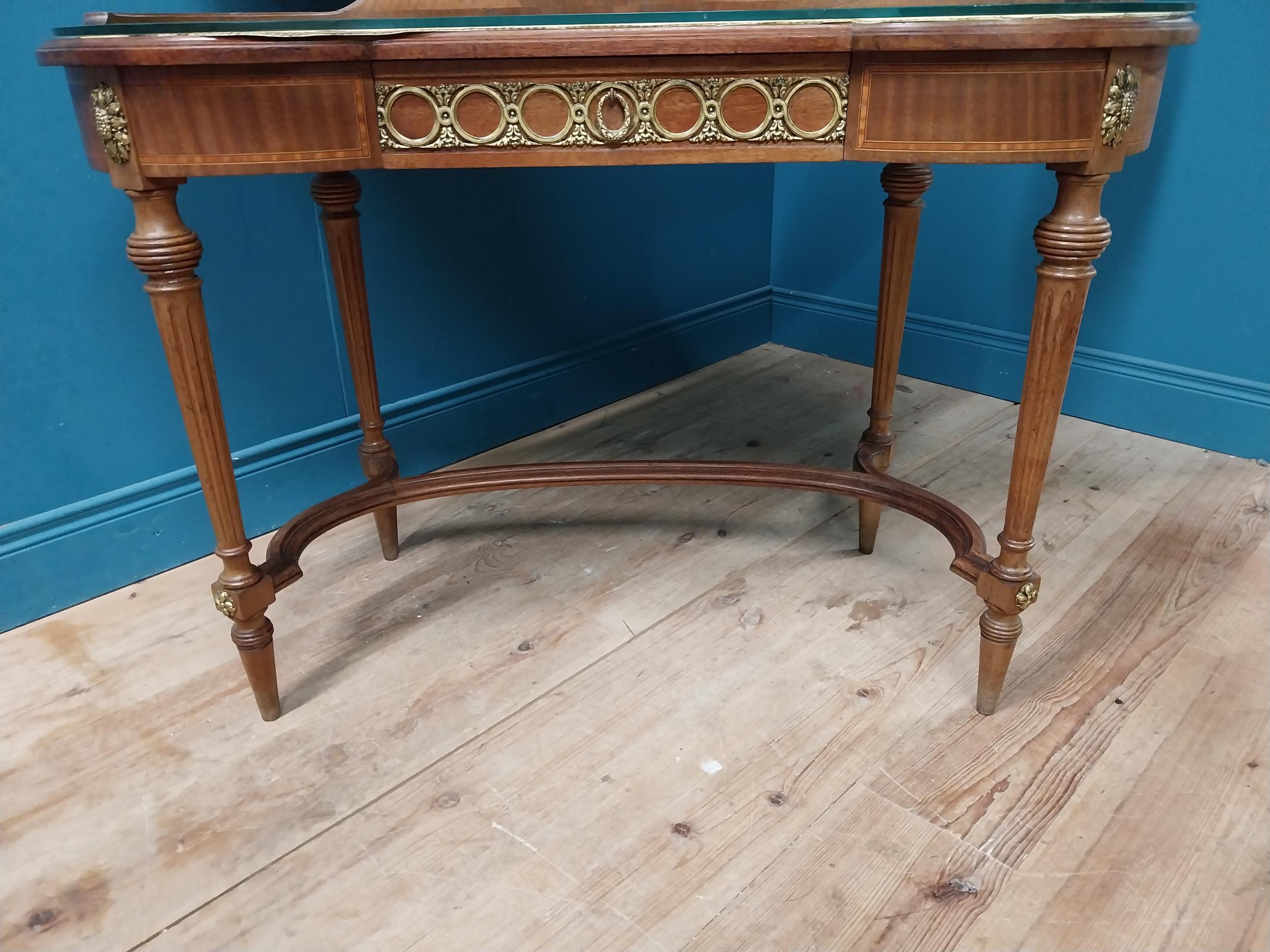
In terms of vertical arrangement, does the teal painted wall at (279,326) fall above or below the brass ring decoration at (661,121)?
below

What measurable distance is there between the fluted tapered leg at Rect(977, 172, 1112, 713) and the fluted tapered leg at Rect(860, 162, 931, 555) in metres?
0.38

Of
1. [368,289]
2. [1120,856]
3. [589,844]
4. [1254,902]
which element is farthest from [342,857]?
[368,289]

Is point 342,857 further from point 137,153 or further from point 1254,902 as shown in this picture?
point 1254,902

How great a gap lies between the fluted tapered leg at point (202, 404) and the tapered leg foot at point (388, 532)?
409mm

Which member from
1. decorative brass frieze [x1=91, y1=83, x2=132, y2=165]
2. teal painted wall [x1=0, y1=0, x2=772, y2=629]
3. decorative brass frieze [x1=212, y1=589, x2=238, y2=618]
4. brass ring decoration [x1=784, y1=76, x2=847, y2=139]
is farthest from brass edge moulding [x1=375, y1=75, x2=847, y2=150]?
teal painted wall [x1=0, y1=0, x2=772, y2=629]

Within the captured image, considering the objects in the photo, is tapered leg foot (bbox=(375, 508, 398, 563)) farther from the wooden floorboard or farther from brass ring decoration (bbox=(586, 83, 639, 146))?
brass ring decoration (bbox=(586, 83, 639, 146))

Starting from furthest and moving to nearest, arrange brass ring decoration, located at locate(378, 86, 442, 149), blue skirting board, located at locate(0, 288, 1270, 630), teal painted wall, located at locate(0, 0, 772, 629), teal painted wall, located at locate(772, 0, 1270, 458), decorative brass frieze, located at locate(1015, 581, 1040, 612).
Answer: teal painted wall, located at locate(772, 0, 1270, 458) < blue skirting board, located at locate(0, 288, 1270, 630) < teal painted wall, located at locate(0, 0, 772, 629) < decorative brass frieze, located at locate(1015, 581, 1040, 612) < brass ring decoration, located at locate(378, 86, 442, 149)

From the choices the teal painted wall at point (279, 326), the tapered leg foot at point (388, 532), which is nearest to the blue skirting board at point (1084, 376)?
the teal painted wall at point (279, 326)

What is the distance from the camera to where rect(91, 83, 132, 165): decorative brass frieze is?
3.25 ft

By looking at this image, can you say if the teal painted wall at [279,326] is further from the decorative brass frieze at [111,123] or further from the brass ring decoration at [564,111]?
the brass ring decoration at [564,111]

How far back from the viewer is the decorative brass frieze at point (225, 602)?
1.24 metres

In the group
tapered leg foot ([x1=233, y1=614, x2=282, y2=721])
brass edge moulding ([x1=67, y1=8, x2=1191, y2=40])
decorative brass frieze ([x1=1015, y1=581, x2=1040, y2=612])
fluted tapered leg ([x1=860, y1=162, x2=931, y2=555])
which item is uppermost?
brass edge moulding ([x1=67, y1=8, x2=1191, y2=40])

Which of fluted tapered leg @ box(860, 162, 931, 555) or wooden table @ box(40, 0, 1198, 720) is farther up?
wooden table @ box(40, 0, 1198, 720)

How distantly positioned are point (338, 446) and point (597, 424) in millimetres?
665
